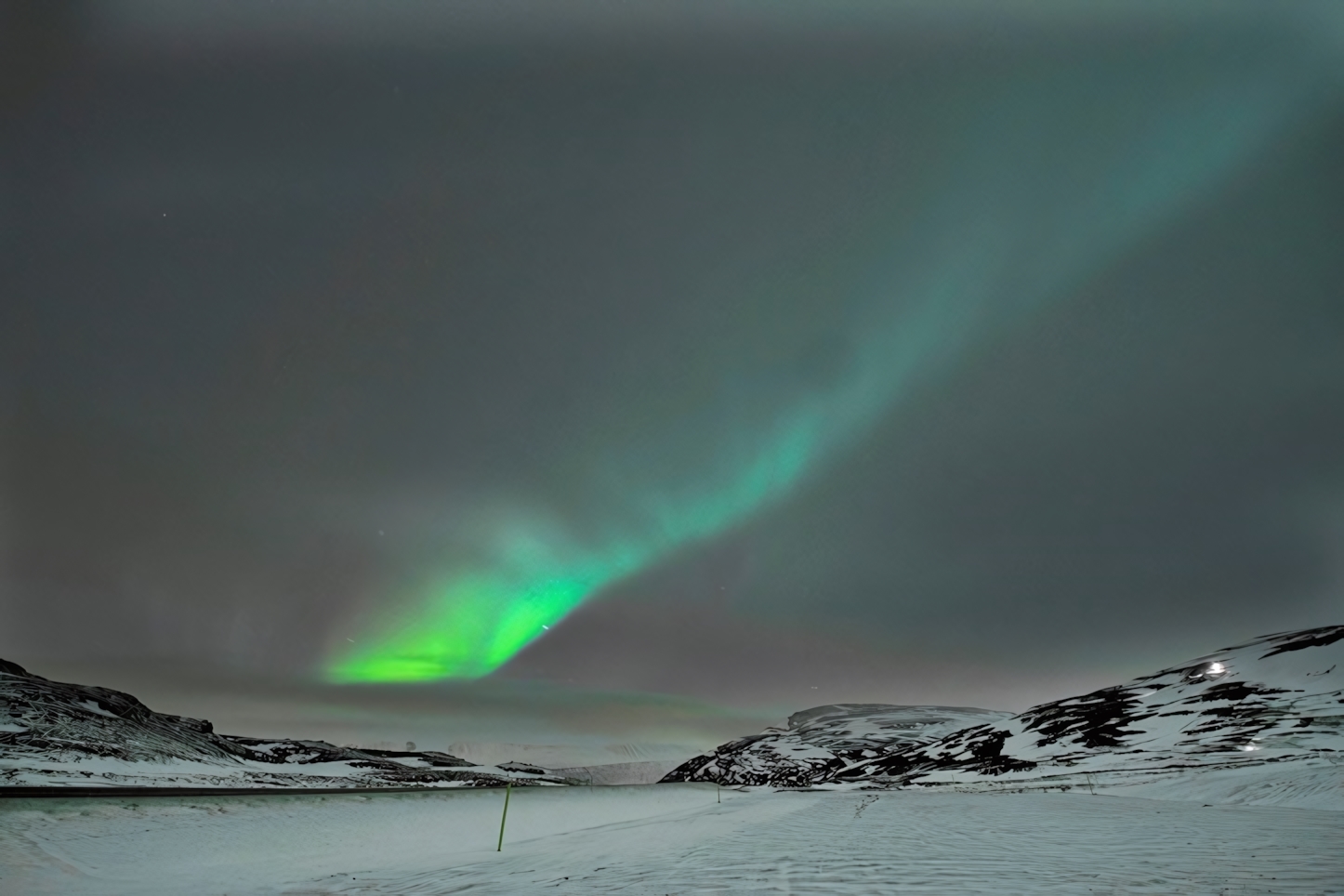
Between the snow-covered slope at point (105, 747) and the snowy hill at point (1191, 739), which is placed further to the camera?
the snow-covered slope at point (105, 747)

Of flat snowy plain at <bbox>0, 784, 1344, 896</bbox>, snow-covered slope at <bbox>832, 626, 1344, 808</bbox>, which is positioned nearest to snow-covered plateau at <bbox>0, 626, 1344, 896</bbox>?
flat snowy plain at <bbox>0, 784, 1344, 896</bbox>

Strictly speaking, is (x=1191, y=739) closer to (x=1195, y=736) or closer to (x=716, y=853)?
(x=1195, y=736)

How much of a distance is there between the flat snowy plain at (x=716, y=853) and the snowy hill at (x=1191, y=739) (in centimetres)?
1501

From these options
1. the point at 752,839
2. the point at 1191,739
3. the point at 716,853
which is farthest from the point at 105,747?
the point at 1191,739

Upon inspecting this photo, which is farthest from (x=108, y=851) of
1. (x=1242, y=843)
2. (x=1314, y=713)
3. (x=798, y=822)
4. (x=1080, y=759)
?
(x=1314, y=713)

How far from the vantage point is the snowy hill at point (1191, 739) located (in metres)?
42.1

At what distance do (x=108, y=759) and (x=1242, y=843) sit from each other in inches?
4499

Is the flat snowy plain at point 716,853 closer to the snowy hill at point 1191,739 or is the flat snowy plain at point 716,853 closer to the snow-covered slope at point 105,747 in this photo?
the snowy hill at point 1191,739

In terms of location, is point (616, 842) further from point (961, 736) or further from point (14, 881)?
point (961, 736)

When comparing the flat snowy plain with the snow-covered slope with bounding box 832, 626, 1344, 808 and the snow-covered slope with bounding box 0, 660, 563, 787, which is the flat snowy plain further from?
the snow-covered slope with bounding box 0, 660, 563, 787

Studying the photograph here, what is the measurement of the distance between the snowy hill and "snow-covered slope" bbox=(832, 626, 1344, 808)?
0.71ft

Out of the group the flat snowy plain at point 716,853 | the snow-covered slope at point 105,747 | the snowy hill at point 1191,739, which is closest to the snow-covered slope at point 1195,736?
the snowy hill at point 1191,739

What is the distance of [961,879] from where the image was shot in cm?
1209

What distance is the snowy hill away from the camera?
4212 centimetres
